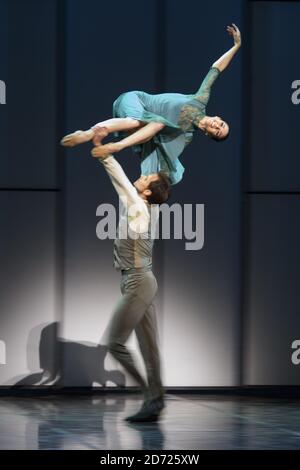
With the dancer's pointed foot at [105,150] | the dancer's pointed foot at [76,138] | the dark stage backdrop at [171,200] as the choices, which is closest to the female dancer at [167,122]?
the dancer's pointed foot at [105,150]

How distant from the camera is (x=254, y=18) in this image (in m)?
10.5

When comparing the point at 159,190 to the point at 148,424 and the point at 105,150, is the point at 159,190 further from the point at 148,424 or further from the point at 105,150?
the point at 148,424

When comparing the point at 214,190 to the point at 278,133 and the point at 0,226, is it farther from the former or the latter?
the point at 0,226

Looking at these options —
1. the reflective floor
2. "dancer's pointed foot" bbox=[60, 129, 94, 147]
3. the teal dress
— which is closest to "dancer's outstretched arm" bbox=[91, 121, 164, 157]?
"dancer's pointed foot" bbox=[60, 129, 94, 147]

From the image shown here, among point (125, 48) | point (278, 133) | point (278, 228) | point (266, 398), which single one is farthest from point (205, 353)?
point (125, 48)

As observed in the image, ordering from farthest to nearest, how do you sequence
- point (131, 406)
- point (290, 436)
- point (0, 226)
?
1. point (0, 226)
2. point (131, 406)
3. point (290, 436)

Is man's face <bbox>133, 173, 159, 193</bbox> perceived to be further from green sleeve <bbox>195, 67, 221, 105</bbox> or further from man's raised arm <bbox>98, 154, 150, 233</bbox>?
green sleeve <bbox>195, 67, 221, 105</bbox>

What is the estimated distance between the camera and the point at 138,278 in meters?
8.27

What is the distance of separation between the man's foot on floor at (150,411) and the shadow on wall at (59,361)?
1.83 metres

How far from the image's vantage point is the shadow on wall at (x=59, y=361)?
1025cm

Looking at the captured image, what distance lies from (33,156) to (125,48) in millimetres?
1285

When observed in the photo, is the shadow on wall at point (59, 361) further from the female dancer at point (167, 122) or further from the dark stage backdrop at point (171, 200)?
the female dancer at point (167, 122)

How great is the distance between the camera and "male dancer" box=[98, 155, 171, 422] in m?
8.18

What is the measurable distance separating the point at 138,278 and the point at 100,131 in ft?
3.60
